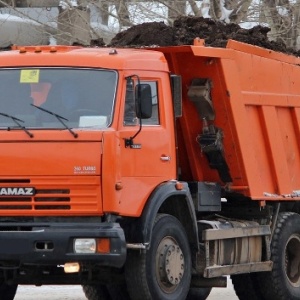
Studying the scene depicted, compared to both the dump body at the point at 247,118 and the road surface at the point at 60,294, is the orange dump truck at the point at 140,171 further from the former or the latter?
the road surface at the point at 60,294

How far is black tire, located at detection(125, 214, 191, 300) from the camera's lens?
11.0m

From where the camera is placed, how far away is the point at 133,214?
10.9 meters

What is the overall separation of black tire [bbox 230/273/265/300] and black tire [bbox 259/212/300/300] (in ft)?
0.30

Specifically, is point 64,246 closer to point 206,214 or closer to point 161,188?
point 161,188

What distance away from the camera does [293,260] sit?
547 inches

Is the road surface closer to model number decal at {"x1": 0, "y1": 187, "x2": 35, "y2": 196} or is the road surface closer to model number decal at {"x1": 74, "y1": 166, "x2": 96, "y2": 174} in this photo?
model number decal at {"x1": 0, "y1": 187, "x2": 35, "y2": 196}

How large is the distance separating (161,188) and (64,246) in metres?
1.30

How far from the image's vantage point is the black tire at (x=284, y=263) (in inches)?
526

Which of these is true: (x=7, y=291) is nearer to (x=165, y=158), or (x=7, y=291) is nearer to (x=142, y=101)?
(x=165, y=158)

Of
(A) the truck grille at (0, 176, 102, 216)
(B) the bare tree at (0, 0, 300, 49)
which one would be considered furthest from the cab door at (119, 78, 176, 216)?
(B) the bare tree at (0, 0, 300, 49)

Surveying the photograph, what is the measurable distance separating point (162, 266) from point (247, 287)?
2.62 meters

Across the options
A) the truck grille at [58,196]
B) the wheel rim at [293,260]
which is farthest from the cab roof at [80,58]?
the wheel rim at [293,260]

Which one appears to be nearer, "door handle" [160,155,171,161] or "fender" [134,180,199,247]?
"fender" [134,180,199,247]

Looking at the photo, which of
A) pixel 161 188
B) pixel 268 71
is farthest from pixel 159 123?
pixel 268 71
